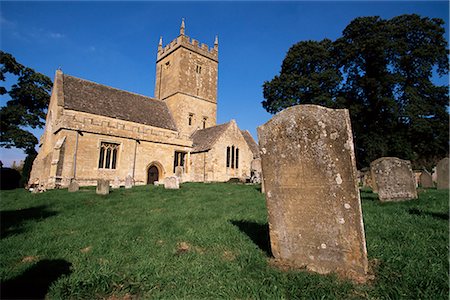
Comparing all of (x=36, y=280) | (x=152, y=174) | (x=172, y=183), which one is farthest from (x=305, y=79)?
(x=36, y=280)

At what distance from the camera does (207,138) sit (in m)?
23.9

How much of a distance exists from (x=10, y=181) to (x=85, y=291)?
22869 millimetres

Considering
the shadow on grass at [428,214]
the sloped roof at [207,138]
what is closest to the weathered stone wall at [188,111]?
the sloped roof at [207,138]

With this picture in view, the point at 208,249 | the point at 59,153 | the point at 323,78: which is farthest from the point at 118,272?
the point at 323,78

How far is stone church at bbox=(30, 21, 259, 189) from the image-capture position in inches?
651

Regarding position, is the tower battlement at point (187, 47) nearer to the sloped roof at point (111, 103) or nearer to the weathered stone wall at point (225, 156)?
the sloped roof at point (111, 103)

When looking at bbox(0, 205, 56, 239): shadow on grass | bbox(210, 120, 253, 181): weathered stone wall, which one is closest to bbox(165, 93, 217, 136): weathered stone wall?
bbox(210, 120, 253, 181): weathered stone wall

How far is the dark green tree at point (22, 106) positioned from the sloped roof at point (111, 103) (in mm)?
Answer: 10340

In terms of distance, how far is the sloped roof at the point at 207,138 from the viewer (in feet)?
72.8

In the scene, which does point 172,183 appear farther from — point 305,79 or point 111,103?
point 305,79

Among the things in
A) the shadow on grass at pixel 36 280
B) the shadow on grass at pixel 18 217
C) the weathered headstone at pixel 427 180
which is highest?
the weathered headstone at pixel 427 180

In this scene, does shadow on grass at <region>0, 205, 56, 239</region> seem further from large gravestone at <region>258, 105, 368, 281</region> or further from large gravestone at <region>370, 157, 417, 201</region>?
large gravestone at <region>370, 157, 417, 201</region>

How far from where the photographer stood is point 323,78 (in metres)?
25.9

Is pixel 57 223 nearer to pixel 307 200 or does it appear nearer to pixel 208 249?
pixel 208 249
